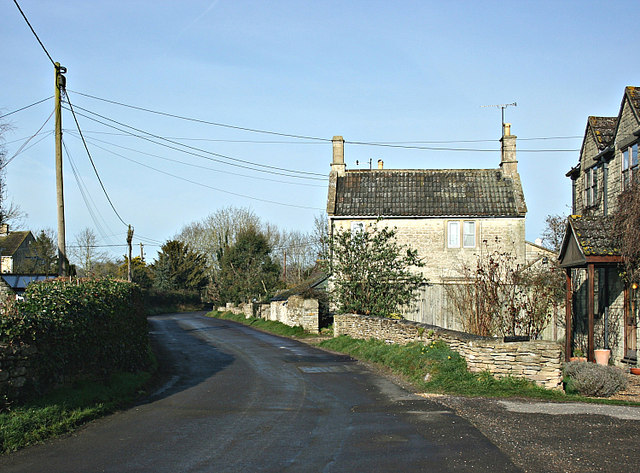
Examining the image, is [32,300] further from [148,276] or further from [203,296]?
[203,296]

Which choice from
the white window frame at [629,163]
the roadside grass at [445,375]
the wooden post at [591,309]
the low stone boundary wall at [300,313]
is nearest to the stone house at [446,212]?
the low stone boundary wall at [300,313]

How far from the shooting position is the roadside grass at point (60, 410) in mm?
8531

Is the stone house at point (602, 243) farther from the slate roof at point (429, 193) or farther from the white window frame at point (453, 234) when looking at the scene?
the white window frame at point (453, 234)

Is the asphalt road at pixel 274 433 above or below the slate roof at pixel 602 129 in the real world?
below

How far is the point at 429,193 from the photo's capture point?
3148cm

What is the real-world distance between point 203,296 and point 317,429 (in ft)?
227

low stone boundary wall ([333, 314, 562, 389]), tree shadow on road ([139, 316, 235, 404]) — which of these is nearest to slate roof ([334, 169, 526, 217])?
tree shadow on road ([139, 316, 235, 404])

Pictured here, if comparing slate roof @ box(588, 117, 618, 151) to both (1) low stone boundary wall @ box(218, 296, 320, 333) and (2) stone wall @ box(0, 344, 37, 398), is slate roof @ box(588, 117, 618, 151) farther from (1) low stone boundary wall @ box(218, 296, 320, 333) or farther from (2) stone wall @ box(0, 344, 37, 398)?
(2) stone wall @ box(0, 344, 37, 398)

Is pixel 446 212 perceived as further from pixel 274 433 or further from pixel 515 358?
pixel 274 433

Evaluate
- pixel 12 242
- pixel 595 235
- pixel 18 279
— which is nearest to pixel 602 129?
pixel 595 235

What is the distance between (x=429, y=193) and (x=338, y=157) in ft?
17.7

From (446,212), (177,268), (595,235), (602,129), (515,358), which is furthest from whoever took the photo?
(177,268)

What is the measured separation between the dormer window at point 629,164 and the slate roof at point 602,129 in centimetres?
146

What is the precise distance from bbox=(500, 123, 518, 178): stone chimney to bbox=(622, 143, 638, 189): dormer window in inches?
522
